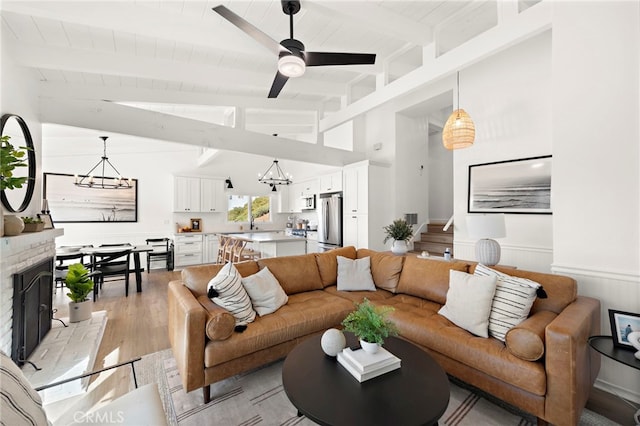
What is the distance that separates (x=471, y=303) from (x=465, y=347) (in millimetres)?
346

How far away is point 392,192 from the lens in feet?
18.1

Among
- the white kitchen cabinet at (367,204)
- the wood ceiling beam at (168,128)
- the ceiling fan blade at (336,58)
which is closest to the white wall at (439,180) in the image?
the white kitchen cabinet at (367,204)

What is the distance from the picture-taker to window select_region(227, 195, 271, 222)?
27.1 feet

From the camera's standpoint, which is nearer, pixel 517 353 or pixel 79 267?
pixel 517 353

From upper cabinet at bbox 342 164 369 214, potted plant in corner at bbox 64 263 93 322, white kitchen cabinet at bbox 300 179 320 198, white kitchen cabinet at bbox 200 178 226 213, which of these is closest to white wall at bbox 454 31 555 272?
upper cabinet at bbox 342 164 369 214

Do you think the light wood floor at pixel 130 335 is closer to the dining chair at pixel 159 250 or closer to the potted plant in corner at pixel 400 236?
the dining chair at pixel 159 250

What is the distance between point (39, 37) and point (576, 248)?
525 cm

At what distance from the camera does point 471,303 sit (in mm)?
2148

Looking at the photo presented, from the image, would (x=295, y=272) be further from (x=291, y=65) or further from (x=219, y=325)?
(x=291, y=65)

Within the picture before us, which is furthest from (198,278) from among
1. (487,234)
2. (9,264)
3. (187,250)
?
(187,250)

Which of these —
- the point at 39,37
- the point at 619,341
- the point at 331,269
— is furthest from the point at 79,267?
the point at 619,341

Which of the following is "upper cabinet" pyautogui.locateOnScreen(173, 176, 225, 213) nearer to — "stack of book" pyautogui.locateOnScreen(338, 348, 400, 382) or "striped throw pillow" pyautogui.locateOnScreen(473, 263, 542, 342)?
"stack of book" pyautogui.locateOnScreen(338, 348, 400, 382)

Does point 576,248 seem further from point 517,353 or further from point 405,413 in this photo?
point 405,413

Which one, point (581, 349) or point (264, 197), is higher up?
point (264, 197)
